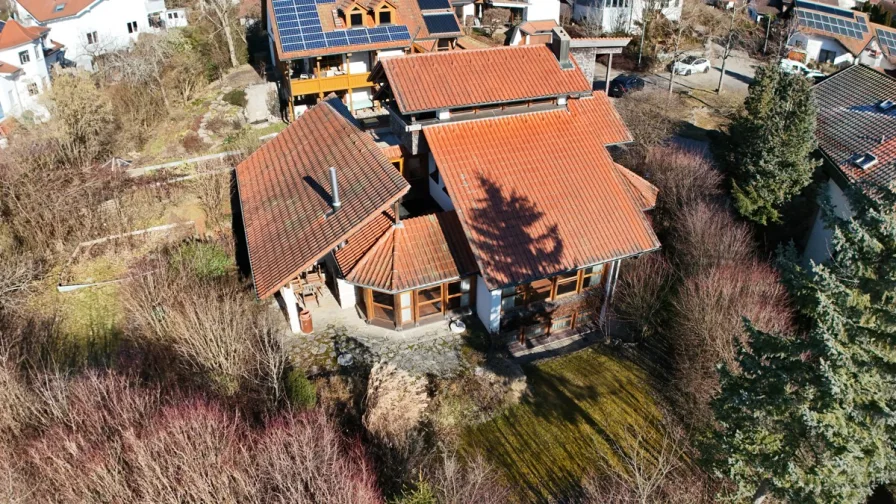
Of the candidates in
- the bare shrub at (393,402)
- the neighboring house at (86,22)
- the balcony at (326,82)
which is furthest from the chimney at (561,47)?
the neighboring house at (86,22)

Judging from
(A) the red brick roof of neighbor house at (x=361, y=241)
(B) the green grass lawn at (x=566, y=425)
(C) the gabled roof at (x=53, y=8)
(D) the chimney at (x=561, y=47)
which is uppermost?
(D) the chimney at (x=561, y=47)

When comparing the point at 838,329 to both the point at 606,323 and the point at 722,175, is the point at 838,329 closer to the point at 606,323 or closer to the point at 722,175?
the point at 606,323

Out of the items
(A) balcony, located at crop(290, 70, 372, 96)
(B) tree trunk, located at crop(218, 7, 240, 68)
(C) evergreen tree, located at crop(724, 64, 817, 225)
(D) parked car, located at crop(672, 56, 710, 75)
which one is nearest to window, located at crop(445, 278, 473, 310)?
(C) evergreen tree, located at crop(724, 64, 817, 225)

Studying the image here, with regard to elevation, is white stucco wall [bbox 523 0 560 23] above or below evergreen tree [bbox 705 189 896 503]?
above

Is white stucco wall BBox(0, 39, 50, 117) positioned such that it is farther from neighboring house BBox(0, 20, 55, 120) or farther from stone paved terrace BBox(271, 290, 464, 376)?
stone paved terrace BBox(271, 290, 464, 376)

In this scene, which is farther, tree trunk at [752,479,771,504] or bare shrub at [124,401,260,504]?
tree trunk at [752,479,771,504]

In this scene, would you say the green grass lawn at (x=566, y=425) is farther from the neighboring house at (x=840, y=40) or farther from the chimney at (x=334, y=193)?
the neighboring house at (x=840, y=40)

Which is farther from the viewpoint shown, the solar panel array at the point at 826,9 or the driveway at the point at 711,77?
the solar panel array at the point at 826,9
